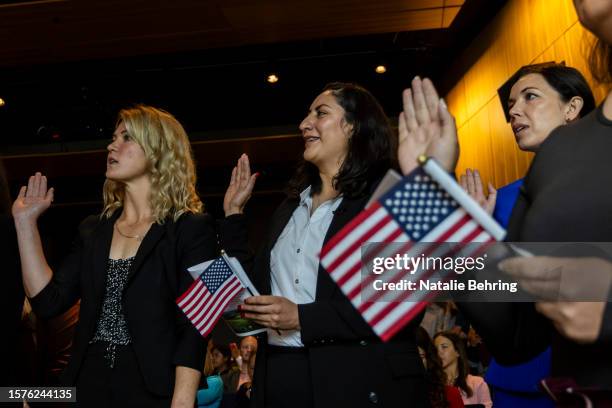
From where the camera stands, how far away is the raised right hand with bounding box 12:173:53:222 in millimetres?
2086

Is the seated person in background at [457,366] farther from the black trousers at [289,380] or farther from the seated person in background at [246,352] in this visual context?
the black trousers at [289,380]

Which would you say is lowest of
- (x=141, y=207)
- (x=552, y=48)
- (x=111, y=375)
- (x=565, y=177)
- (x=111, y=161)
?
(x=111, y=375)

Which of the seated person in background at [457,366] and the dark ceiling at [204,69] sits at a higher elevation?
the dark ceiling at [204,69]

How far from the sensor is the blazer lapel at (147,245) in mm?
1993

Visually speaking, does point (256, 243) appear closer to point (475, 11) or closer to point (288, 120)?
point (288, 120)

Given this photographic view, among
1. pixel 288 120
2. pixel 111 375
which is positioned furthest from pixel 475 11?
pixel 111 375

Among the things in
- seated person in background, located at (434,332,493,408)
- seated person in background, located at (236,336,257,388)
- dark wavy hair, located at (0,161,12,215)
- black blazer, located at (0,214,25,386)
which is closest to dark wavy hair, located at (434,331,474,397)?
seated person in background, located at (434,332,493,408)

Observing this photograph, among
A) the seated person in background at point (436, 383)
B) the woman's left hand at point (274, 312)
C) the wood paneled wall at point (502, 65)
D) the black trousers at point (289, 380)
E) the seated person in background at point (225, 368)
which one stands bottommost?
the seated person in background at point (225, 368)

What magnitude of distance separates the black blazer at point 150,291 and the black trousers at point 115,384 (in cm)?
A: 3

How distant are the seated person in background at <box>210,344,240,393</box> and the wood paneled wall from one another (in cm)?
351

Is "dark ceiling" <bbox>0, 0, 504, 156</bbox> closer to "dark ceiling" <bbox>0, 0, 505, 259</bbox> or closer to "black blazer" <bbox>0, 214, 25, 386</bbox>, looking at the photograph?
"dark ceiling" <bbox>0, 0, 505, 259</bbox>

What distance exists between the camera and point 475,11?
21.1 ft

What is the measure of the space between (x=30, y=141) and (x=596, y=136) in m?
11.7

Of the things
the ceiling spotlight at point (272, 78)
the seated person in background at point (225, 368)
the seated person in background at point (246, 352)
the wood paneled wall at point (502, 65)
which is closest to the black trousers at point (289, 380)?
the wood paneled wall at point (502, 65)
